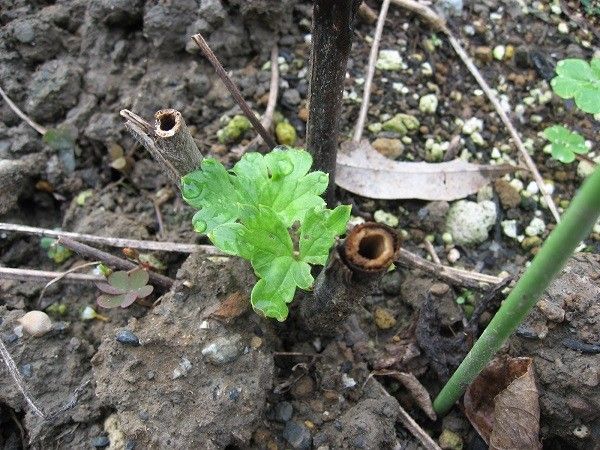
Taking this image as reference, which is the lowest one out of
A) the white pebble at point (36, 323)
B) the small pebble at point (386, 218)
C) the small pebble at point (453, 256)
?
the white pebble at point (36, 323)

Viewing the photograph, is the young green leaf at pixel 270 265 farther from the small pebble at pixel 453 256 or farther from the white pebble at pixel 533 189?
the white pebble at pixel 533 189

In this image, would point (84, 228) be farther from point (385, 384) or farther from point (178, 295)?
point (385, 384)

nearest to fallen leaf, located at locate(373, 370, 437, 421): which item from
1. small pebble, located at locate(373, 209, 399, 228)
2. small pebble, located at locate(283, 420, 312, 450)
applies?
small pebble, located at locate(283, 420, 312, 450)

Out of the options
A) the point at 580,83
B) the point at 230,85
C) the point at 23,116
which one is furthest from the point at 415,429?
the point at 23,116

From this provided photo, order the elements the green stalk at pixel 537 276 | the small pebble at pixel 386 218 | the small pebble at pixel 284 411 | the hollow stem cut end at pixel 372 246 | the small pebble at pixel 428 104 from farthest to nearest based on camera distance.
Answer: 1. the small pebble at pixel 428 104
2. the small pebble at pixel 386 218
3. the small pebble at pixel 284 411
4. the hollow stem cut end at pixel 372 246
5. the green stalk at pixel 537 276

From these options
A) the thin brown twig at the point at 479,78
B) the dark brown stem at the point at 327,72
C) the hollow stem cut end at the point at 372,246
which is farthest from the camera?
the thin brown twig at the point at 479,78

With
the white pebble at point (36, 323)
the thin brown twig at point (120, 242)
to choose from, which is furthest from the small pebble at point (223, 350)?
the white pebble at point (36, 323)

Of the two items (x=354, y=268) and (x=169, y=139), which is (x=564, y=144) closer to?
(x=354, y=268)

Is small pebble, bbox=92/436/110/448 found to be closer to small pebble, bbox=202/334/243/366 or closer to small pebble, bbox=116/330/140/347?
small pebble, bbox=116/330/140/347
